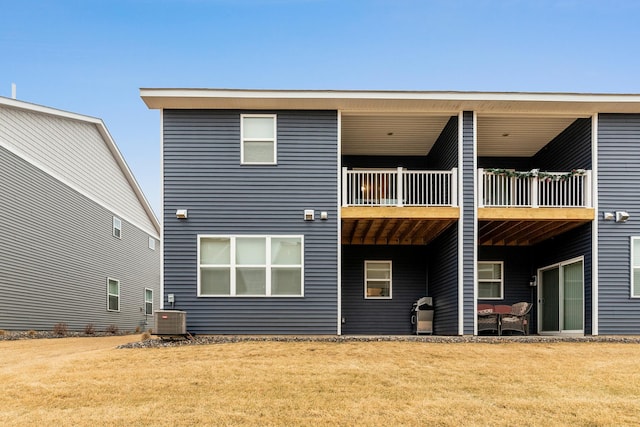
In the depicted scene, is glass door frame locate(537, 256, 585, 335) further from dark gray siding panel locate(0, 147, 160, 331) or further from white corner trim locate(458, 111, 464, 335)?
dark gray siding panel locate(0, 147, 160, 331)

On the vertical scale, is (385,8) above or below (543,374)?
above

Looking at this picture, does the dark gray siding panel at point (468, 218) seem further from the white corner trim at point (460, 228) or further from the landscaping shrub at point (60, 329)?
the landscaping shrub at point (60, 329)

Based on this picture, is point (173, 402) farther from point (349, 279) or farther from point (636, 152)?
point (636, 152)

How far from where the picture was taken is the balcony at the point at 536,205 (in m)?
11.6

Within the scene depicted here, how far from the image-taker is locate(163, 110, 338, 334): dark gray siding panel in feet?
37.5

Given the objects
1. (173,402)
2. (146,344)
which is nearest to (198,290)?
(146,344)

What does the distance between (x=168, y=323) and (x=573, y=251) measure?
939 cm

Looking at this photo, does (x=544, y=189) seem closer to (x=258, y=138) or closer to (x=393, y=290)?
(x=393, y=290)

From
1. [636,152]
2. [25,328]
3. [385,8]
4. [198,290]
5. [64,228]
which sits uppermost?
[385,8]

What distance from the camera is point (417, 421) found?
18.4 feet

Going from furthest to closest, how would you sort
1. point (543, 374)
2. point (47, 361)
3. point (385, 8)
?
point (385, 8), point (47, 361), point (543, 374)

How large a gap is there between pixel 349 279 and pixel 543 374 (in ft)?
24.3

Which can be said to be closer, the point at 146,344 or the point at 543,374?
the point at 543,374

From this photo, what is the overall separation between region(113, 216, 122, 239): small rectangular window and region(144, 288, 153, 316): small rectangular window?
372 centimetres
